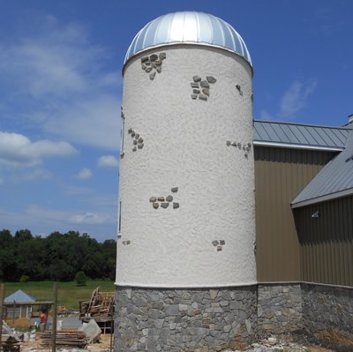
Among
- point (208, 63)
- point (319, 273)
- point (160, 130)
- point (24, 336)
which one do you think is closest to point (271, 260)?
point (319, 273)

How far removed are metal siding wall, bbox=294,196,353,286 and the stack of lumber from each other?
8980 mm

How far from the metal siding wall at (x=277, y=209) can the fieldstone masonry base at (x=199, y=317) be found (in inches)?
47.5

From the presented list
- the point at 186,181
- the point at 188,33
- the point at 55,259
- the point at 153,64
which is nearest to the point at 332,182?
the point at 186,181

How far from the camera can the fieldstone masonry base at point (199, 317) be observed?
11.9 m

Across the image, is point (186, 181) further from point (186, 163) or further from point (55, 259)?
point (55, 259)

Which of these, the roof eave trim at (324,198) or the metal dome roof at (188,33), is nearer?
the roof eave trim at (324,198)

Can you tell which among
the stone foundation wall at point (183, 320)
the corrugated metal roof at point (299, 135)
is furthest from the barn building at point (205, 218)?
the corrugated metal roof at point (299, 135)

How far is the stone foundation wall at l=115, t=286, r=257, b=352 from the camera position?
38.8 ft

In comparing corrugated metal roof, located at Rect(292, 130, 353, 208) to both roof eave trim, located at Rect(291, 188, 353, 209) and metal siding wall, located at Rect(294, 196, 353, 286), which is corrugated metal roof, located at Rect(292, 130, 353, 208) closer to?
roof eave trim, located at Rect(291, 188, 353, 209)

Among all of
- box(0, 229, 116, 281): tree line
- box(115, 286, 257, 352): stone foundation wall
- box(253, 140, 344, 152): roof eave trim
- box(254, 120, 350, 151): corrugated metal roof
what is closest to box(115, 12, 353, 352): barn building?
box(115, 286, 257, 352): stone foundation wall

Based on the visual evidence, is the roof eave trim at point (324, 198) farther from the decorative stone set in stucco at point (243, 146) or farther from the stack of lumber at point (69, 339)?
the stack of lumber at point (69, 339)

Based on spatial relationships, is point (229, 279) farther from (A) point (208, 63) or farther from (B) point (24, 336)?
(B) point (24, 336)

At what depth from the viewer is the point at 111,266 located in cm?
7669

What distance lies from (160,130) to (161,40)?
8.59 feet
